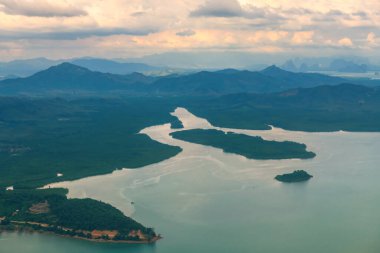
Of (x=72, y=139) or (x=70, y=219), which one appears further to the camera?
(x=72, y=139)

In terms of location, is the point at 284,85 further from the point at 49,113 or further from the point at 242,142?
the point at 242,142

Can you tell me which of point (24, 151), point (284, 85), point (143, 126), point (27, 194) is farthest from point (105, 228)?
point (284, 85)

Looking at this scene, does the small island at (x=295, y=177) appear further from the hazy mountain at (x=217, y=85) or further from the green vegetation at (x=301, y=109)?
the hazy mountain at (x=217, y=85)

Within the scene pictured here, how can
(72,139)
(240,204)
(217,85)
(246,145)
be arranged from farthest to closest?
1. (217,85)
2. (72,139)
3. (246,145)
4. (240,204)

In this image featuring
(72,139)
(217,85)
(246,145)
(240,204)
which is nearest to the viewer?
(240,204)

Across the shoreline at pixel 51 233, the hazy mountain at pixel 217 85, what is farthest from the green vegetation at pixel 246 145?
the hazy mountain at pixel 217 85

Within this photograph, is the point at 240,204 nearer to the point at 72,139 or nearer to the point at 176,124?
the point at 72,139

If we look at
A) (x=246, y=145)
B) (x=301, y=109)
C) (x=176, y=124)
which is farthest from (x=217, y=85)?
(x=246, y=145)

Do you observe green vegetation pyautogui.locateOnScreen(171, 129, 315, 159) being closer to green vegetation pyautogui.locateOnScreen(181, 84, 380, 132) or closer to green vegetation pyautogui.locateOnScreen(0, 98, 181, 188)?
green vegetation pyautogui.locateOnScreen(0, 98, 181, 188)

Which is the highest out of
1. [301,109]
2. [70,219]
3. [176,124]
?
[301,109]
